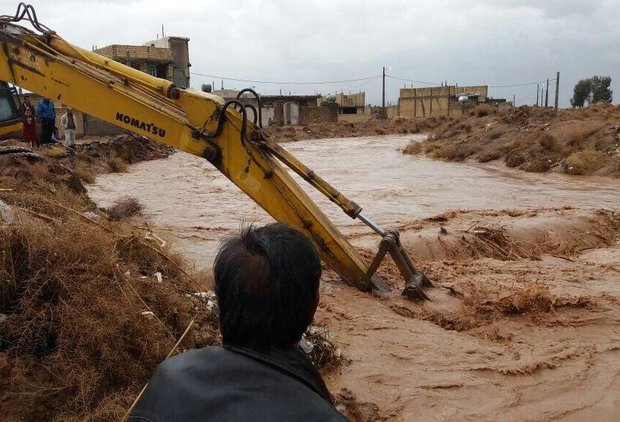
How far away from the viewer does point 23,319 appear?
3.45 meters

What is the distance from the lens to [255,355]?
4.70ft

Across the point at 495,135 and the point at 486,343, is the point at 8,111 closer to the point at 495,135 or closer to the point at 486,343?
the point at 486,343

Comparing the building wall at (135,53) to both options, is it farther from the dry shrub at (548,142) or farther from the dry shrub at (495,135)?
the dry shrub at (548,142)

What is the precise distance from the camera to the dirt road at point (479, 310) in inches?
173

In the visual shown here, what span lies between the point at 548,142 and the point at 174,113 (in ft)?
63.1

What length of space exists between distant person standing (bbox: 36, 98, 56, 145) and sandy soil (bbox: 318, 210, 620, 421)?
11336 mm

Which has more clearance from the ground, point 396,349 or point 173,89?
point 173,89

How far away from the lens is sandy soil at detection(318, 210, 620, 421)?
4320 mm

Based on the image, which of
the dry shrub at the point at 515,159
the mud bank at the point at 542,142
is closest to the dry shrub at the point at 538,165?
the mud bank at the point at 542,142

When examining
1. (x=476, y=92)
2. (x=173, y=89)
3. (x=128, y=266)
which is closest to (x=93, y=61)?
(x=173, y=89)

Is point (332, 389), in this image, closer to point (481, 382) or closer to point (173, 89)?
point (481, 382)

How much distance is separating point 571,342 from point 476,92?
67.3 m

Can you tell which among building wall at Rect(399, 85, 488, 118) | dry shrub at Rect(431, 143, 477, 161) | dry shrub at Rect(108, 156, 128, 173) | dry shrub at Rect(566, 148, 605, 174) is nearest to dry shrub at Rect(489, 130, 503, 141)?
dry shrub at Rect(431, 143, 477, 161)

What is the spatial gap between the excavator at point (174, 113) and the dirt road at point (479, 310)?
1029mm
